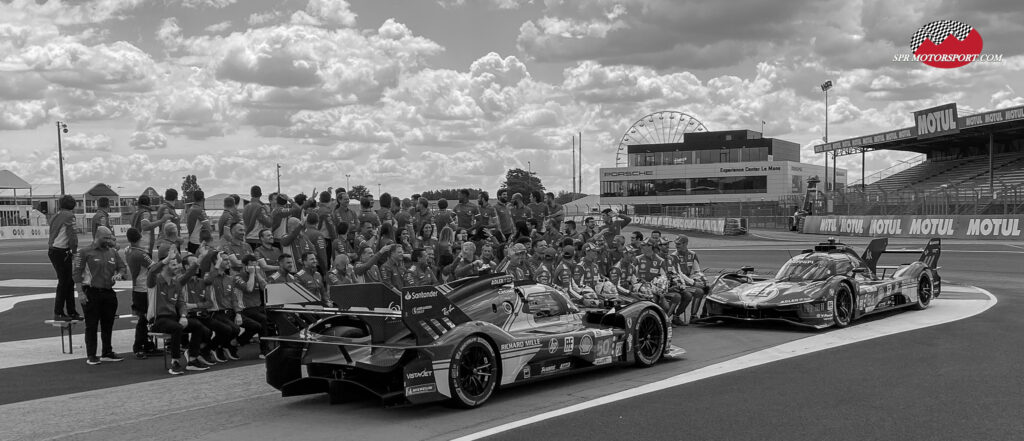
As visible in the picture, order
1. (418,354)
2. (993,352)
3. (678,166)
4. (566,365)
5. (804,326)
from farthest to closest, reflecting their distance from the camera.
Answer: (678,166) → (804,326) → (993,352) → (566,365) → (418,354)

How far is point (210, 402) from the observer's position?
8172 mm

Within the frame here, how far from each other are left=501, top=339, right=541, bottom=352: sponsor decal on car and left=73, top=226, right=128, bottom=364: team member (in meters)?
5.44

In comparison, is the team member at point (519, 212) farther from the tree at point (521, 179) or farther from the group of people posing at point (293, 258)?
the tree at point (521, 179)


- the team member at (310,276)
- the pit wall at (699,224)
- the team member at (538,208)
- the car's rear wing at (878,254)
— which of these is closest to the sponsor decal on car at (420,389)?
the team member at (310,276)

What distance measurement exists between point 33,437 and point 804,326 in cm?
1017

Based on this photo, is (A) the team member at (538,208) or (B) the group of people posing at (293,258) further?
(A) the team member at (538,208)

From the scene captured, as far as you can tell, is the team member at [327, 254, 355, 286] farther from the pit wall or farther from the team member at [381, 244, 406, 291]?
the pit wall

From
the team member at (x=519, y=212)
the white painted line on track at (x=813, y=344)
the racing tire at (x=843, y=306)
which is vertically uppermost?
the team member at (x=519, y=212)

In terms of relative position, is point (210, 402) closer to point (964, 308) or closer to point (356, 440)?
point (356, 440)

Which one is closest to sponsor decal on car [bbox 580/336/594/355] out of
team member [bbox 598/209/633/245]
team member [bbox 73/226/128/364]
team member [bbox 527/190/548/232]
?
team member [bbox 73/226/128/364]

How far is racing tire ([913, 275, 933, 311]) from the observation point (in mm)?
14781

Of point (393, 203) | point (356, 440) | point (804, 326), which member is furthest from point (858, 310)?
point (356, 440)

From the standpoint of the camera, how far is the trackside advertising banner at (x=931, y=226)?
32.2m

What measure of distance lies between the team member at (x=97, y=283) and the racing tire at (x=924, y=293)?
13.3m
